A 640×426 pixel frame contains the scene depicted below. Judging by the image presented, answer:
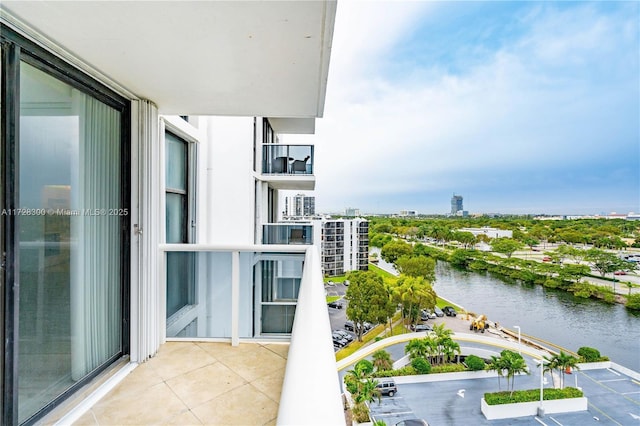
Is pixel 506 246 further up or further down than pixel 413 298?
further up

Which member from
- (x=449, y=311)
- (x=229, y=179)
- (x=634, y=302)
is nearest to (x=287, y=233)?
(x=229, y=179)

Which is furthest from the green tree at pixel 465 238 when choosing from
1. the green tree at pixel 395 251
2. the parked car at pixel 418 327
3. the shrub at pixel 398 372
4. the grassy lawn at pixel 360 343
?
the shrub at pixel 398 372

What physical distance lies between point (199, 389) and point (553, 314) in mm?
22654

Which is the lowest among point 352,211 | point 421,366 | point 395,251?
point 421,366

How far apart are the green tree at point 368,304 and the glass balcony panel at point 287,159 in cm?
1205

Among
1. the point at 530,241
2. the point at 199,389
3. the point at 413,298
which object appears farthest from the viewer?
the point at 530,241

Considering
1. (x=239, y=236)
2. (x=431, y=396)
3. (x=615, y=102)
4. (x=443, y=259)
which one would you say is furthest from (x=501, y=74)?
(x=239, y=236)

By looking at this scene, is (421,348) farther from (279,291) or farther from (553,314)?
(279,291)

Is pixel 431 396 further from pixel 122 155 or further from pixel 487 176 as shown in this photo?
pixel 487 176

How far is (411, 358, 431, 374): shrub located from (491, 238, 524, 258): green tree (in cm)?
1590

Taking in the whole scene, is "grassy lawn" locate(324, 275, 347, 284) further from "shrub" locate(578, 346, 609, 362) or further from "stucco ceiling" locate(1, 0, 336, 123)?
"stucco ceiling" locate(1, 0, 336, 123)

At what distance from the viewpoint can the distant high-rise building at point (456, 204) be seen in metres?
31.0

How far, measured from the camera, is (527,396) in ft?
37.0

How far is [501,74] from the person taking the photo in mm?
33062
